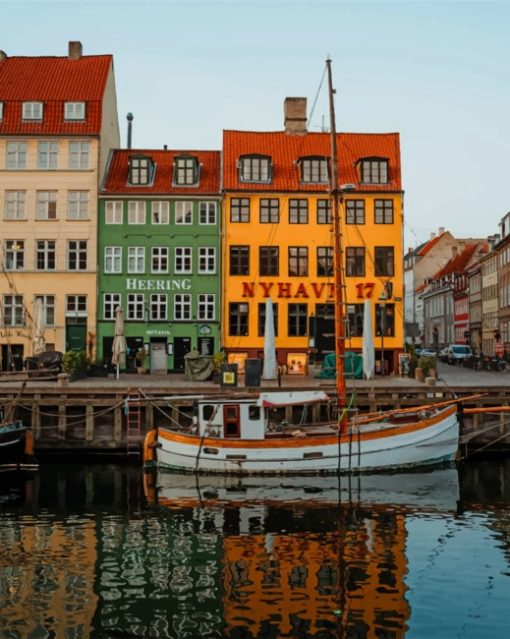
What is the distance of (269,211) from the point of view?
51.5 metres

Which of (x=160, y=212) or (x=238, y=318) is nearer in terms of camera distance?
(x=238, y=318)

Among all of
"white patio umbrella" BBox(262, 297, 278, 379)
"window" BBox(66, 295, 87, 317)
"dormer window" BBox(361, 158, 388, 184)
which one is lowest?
"white patio umbrella" BBox(262, 297, 278, 379)

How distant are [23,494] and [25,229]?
2949 centimetres

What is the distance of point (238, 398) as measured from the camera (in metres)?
Result: 30.3

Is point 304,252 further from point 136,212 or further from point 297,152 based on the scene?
point 136,212

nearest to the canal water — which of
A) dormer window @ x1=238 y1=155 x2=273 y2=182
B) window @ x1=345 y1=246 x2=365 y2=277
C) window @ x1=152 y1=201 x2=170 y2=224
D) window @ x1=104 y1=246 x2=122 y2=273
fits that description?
window @ x1=345 y1=246 x2=365 y2=277

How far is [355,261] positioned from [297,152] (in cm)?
898

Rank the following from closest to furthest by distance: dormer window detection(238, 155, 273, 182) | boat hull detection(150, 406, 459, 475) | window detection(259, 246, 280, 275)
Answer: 1. boat hull detection(150, 406, 459, 475)
2. window detection(259, 246, 280, 275)
3. dormer window detection(238, 155, 273, 182)

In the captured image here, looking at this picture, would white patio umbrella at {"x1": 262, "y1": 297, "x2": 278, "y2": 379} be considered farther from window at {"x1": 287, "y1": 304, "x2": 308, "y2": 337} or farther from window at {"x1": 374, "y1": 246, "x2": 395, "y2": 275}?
window at {"x1": 374, "y1": 246, "x2": 395, "y2": 275}

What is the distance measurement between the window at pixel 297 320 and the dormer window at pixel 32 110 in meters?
21.7

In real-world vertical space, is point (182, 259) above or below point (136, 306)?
above

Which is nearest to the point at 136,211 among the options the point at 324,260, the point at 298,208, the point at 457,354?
the point at 298,208

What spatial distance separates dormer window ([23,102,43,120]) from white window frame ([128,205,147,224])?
887 cm

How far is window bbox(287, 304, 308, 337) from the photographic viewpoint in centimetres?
5041
